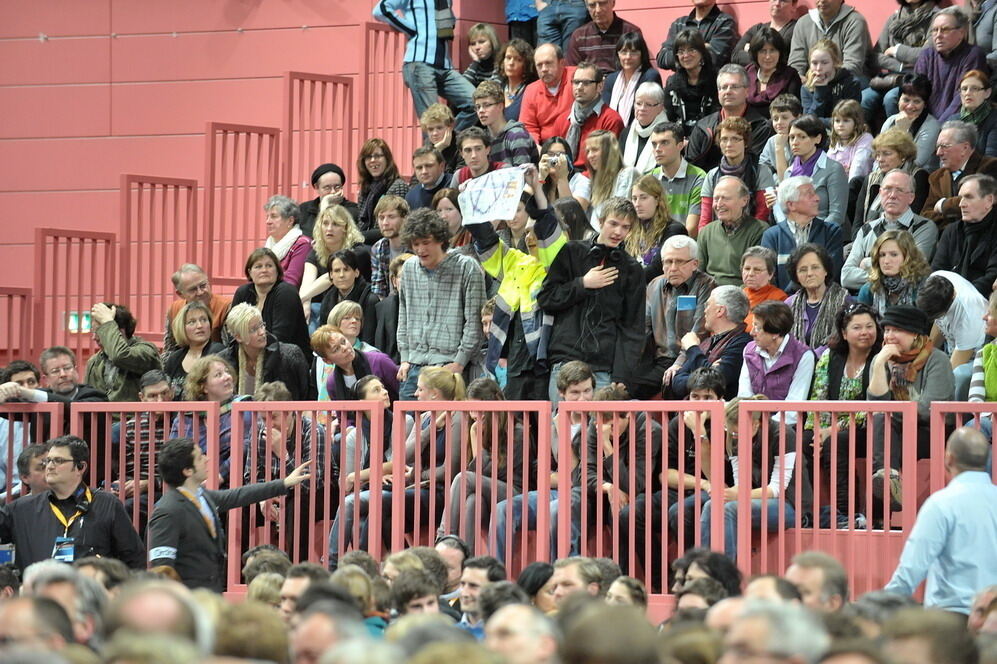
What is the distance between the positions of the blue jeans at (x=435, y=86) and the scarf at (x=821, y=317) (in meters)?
4.59

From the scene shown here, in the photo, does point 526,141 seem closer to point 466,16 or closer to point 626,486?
point 466,16

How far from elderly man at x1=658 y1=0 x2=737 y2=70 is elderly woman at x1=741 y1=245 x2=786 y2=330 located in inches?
116

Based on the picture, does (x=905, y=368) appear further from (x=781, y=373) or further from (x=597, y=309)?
(x=597, y=309)

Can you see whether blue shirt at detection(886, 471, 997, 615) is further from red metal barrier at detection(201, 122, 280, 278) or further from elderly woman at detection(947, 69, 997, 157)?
red metal barrier at detection(201, 122, 280, 278)

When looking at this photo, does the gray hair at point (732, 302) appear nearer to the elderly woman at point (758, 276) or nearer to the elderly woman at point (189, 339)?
the elderly woman at point (758, 276)

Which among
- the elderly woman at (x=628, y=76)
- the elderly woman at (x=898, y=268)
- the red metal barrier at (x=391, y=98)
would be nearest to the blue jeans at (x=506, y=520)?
the elderly woman at (x=898, y=268)

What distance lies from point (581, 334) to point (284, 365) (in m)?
1.79

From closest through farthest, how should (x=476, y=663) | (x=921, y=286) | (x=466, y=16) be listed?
1. (x=476, y=663)
2. (x=921, y=286)
3. (x=466, y=16)

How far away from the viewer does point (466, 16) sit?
1447cm

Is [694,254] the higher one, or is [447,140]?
[447,140]

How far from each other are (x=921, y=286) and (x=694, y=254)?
1357mm

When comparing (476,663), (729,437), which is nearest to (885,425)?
(729,437)

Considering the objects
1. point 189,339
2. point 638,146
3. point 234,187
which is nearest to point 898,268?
point 638,146

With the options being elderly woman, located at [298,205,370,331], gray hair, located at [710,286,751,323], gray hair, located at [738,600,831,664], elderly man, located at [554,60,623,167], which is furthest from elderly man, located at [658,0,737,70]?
gray hair, located at [738,600,831,664]
